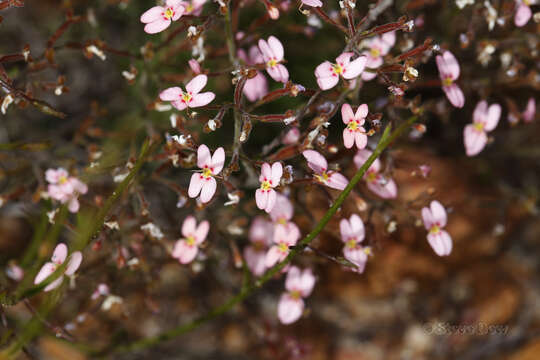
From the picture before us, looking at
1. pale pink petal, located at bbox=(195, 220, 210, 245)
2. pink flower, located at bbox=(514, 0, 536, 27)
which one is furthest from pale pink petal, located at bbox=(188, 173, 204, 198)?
pink flower, located at bbox=(514, 0, 536, 27)

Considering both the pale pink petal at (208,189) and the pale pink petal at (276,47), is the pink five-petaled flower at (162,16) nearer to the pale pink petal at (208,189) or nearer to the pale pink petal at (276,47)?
the pale pink petal at (276,47)

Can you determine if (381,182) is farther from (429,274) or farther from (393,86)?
(429,274)

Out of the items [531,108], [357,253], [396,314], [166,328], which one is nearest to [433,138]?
[531,108]

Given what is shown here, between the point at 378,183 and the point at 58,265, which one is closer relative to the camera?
the point at 58,265

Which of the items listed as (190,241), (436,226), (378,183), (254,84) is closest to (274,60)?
(254,84)

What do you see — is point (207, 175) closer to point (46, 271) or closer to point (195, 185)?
point (195, 185)

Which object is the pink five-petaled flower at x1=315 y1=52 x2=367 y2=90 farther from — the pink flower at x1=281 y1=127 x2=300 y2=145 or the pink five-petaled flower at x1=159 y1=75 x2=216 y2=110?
the pink five-petaled flower at x1=159 y1=75 x2=216 y2=110
